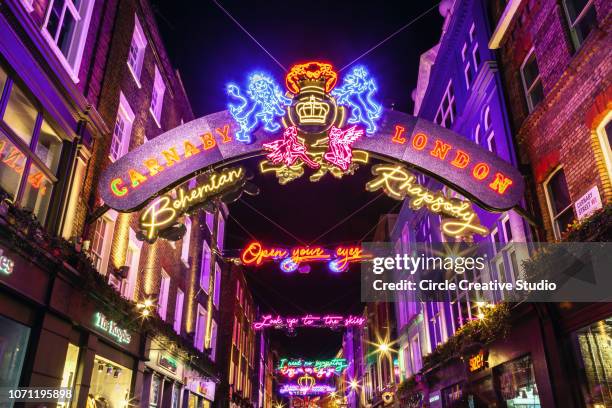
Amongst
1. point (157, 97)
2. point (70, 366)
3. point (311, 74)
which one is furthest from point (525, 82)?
point (70, 366)

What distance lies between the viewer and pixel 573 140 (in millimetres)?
10953

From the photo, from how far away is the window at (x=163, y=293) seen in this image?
735 inches

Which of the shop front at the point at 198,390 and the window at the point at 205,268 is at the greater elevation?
the window at the point at 205,268

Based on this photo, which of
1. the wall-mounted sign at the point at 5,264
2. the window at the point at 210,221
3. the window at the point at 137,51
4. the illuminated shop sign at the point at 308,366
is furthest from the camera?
the illuminated shop sign at the point at 308,366

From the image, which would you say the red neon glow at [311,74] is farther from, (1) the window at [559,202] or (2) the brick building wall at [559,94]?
(1) the window at [559,202]

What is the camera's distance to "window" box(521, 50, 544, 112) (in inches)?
523

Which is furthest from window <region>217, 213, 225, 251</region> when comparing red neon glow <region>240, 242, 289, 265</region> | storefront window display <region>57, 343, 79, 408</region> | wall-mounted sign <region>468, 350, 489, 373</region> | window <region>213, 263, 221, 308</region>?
storefront window display <region>57, 343, 79, 408</region>

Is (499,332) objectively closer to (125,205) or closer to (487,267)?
(487,267)

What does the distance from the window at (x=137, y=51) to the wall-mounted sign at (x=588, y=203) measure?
1356 centimetres

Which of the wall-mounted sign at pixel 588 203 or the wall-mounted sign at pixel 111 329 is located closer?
the wall-mounted sign at pixel 588 203

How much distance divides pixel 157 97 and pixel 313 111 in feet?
30.8

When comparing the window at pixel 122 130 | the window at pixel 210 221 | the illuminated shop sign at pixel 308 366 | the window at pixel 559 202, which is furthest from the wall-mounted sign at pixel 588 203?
the illuminated shop sign at pixel 308 366

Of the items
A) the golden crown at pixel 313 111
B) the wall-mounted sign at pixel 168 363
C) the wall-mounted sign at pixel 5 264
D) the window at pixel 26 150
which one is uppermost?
the golden crown at pixel 313 111

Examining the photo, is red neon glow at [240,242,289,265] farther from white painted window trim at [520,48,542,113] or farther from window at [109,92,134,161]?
white painted window trim at [520,48,542,113]
